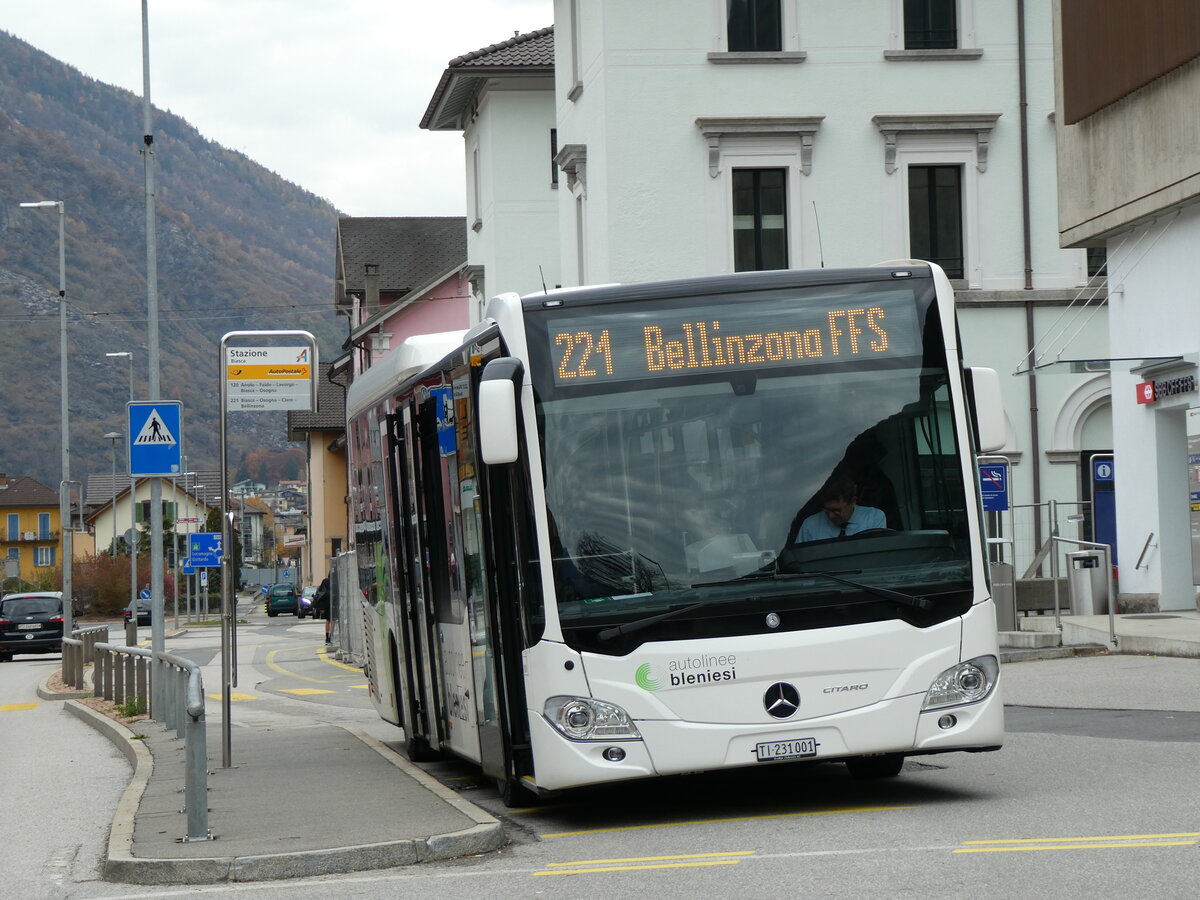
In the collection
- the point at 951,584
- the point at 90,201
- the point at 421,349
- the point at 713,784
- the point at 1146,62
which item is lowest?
the point at 713,784

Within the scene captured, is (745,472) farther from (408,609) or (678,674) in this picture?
(408,609)

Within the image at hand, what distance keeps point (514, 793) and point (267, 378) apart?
207 inches

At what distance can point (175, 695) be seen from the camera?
60.3 feet

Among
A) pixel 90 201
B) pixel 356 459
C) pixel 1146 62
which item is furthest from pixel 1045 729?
pixel 90 201

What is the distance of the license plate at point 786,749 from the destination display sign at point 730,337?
205 cm

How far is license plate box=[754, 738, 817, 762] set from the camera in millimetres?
9930

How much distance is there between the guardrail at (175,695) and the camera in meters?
10.2

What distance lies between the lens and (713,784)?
12.2m

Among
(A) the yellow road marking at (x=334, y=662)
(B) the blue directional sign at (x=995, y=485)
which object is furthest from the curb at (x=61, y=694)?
(B) the blue directional sign at (x=995, y=485)

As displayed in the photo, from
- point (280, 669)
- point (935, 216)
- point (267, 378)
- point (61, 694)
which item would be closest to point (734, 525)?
point (267, 378)

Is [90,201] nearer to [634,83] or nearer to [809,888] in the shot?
[634,83]

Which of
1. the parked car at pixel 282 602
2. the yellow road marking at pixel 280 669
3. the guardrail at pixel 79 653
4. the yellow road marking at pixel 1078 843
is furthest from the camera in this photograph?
the parked car at pixel 282 602

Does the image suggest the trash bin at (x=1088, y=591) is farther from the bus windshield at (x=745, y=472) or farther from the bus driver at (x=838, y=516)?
the bus driver at (x=838, y=516)

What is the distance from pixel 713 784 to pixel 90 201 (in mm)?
193158
